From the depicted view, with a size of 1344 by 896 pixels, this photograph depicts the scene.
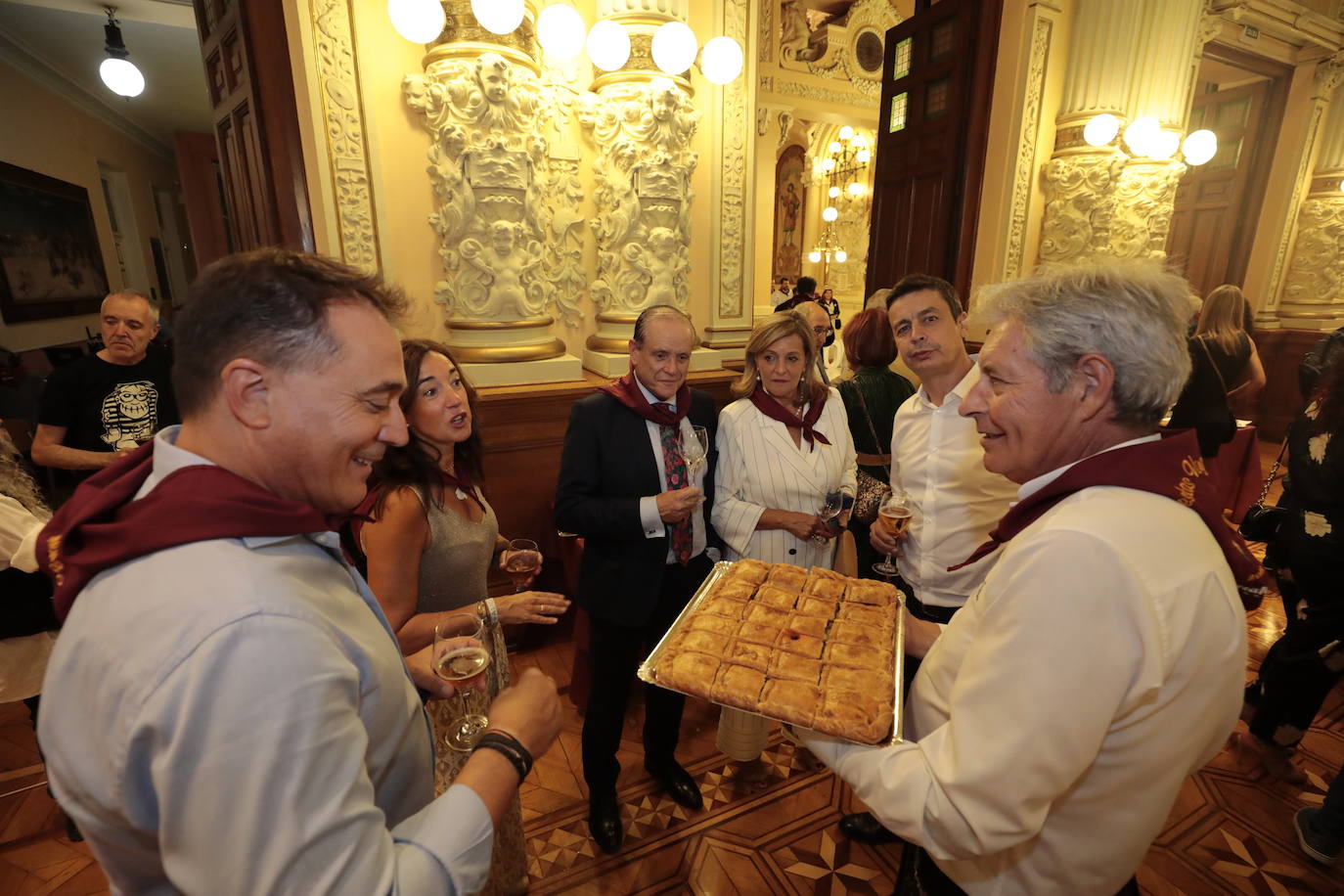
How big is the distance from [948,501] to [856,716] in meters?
1.24

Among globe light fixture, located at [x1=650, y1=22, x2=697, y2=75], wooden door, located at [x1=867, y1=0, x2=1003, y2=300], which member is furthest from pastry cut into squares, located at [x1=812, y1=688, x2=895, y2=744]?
wooden door, located at [x1=867, y1=0, x2=1003, y2=300]

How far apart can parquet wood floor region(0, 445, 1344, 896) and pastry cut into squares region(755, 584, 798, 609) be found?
1261 millimetres

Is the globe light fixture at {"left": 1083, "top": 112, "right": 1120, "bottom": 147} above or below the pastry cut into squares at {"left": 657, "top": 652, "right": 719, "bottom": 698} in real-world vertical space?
above

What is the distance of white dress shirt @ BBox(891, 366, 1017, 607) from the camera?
2242mm

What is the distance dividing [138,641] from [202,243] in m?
11.2

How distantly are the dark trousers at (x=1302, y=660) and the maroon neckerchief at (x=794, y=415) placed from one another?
88.2 inches

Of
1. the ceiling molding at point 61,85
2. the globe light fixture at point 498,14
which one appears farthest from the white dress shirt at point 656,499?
the ceiling molding at point 61,85

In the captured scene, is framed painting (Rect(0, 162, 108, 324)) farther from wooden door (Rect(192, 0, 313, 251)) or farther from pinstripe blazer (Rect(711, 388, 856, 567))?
pinstripe blazer (Rect(711, 388, 856, 567))

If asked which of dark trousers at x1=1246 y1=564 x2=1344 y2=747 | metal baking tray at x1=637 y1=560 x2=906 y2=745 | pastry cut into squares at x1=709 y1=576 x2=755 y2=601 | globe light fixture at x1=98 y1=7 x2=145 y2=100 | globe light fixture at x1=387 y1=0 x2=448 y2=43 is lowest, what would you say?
dark trousers at x1=1246 y1=564 x2=1344 y2=747

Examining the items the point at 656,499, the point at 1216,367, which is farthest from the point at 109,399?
the point at 1216,367

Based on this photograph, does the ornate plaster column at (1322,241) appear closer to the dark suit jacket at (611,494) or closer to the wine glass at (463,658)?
the dark suit jacket at (611,494)

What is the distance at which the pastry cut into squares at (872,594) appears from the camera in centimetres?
184

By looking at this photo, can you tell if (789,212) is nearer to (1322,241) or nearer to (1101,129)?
(1322,241)

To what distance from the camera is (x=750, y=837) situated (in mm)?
2475
